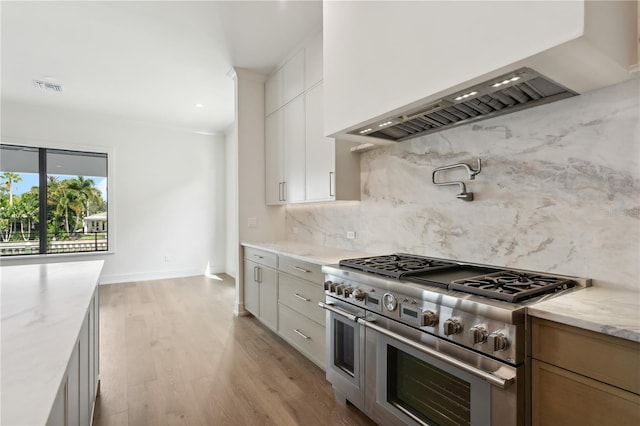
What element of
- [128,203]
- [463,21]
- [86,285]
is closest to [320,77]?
[463,21]

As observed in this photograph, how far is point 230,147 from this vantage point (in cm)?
646

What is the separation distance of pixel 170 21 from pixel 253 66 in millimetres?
1079

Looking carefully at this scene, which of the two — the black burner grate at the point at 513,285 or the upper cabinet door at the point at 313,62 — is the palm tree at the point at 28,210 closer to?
the upper cabinet door at the point at 313,62

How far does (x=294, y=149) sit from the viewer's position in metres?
3.45

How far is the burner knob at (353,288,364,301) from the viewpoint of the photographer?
6.11ft

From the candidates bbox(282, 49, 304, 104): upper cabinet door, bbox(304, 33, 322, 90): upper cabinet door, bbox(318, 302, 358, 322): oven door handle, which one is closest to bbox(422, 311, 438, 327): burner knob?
bbox(318, 302, 358, 322): oven door handle

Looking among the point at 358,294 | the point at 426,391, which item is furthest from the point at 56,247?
the point at 426,391

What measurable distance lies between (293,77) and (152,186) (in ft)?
12.7

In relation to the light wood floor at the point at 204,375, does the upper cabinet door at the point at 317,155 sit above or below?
above

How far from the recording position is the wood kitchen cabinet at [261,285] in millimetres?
3165

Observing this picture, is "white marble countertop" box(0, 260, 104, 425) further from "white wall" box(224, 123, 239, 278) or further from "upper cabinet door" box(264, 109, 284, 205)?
"white wall" box(224, 123, 239, 278)

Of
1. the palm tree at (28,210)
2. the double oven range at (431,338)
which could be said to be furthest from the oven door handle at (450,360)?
the palm tree at (28,210)

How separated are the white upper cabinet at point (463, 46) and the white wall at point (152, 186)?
4990 mm

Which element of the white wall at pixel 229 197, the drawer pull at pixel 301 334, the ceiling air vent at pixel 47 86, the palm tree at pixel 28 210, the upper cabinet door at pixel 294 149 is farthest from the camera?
the white wall at pixel 229 197
